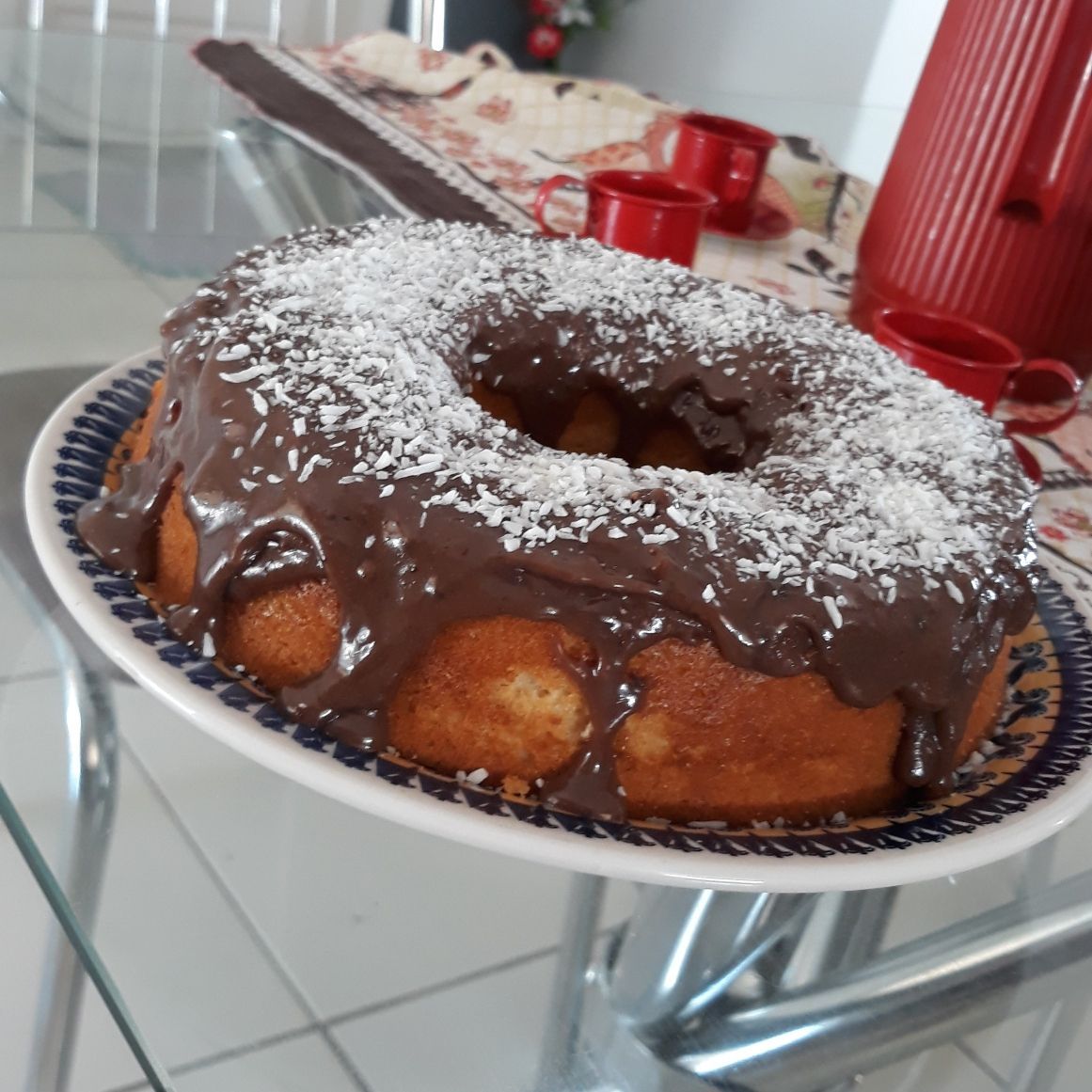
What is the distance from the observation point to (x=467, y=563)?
0.59 m

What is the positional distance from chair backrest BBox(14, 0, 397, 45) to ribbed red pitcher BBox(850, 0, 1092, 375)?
2.26 metres

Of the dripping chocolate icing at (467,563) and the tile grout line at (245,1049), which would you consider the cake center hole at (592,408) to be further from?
the tile grout line at (245,1049)

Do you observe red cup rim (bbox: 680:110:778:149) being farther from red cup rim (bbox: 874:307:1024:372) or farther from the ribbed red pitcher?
red cup rim (bbox: 874:307:1024:372)

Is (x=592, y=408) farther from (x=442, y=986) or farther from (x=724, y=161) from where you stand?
(x=724, y=161)

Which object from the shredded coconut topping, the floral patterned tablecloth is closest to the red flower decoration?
the floral patterned tablecloth

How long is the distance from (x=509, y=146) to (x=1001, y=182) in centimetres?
72

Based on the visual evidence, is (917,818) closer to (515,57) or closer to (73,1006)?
(73,1006)

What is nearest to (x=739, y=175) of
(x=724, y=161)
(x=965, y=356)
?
(x=724, y=161)

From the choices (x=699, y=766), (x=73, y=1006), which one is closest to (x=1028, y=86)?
(x=699, y=766)

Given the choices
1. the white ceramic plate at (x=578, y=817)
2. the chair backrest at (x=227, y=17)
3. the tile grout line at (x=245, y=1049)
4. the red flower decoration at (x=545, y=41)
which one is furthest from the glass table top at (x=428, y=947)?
the red flower decoration at (x=545, y=41)

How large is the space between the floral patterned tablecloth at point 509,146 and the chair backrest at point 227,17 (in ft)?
4.67

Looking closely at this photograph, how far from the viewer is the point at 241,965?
0.69 meters

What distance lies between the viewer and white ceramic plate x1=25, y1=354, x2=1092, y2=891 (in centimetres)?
54

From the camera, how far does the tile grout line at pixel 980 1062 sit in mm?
657
